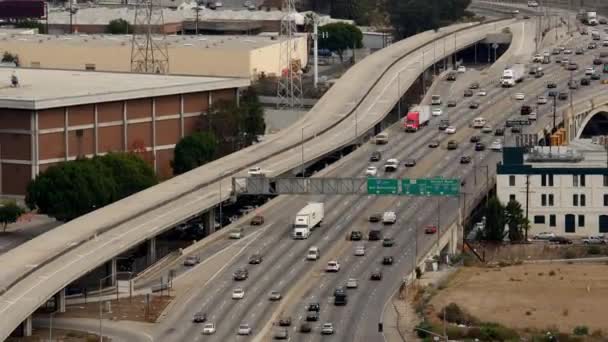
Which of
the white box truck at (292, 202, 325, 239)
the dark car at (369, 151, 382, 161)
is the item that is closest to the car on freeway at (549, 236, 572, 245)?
the white box truck at (292, 202, 325, 239)

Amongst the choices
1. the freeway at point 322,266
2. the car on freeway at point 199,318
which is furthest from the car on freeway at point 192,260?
the car on freeway at point 199,318

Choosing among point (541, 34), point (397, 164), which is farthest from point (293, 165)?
point (541, 34)

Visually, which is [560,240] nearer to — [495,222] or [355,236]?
[495,222]

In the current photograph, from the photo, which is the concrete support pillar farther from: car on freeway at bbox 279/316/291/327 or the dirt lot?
car on freeway at bbox 279/316/291/327

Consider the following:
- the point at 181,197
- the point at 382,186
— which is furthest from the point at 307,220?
the point at 181,197

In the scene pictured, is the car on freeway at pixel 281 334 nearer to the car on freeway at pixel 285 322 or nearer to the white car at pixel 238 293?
the car on freeway at pixel 285 322

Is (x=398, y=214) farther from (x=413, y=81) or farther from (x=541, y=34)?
(x=541, y=34)
